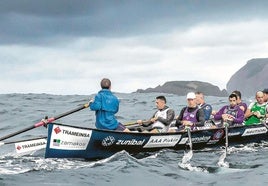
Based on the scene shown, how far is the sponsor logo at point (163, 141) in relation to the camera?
53.3 ft

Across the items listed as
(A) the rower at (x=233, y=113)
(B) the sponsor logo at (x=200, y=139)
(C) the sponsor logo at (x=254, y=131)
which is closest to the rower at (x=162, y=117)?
(B) the sponsor logo at (x=200, y=139)

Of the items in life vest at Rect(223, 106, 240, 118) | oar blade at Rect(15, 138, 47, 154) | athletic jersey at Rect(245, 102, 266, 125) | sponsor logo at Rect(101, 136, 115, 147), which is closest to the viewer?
sponsor logo at Rect(101, 136, 115, 147)

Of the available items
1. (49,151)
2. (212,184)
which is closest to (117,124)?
(49,151)

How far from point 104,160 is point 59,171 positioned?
2329 mm

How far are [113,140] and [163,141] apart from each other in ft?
6.78

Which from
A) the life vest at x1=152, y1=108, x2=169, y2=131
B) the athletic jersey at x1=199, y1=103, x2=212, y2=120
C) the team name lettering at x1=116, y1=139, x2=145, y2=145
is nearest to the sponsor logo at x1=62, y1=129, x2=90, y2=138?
the team name lettering at x1=116, y1=139, x2=145, y2=145

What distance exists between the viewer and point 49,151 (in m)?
14.3

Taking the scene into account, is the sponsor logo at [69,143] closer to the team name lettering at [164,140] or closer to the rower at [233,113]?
the team name lettering at [164,140]

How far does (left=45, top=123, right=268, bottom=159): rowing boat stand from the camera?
14.4 m

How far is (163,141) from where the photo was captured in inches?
651

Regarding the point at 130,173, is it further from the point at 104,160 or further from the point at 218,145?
the point at 218,145

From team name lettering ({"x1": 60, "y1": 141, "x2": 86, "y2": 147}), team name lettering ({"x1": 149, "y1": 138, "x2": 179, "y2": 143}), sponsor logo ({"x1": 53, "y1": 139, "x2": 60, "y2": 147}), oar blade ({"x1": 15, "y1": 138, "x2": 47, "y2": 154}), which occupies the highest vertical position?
sponsor logo ({"x1": 53, "y1": 139, "x2": 60, "y2": 147})

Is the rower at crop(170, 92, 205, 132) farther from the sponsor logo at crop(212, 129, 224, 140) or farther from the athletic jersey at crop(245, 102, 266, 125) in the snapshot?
the athletic jersey at crop(245, 102, 266, 125)

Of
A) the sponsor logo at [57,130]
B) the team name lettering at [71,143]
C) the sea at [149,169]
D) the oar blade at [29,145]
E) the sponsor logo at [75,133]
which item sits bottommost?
the sea at [149,169]
